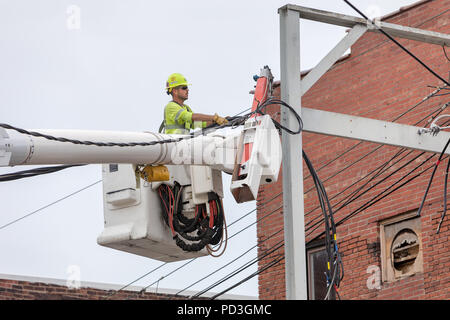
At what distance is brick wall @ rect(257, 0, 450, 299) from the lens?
20.5 meters

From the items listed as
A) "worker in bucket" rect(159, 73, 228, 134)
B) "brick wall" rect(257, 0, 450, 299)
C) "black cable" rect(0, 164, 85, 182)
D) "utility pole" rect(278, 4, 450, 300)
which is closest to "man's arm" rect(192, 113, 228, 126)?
"worker in bucket" rect(159, 73, 228, 134)

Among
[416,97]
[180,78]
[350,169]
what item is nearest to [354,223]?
[350,169]

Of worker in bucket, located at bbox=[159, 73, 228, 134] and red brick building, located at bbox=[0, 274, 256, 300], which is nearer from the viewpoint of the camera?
worker in bucket, located at bbox=[159, 73, 228, 134]

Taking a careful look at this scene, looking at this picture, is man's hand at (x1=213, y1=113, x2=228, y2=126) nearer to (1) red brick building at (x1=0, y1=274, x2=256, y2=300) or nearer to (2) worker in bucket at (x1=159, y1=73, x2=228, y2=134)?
(2) worker in bucket at (x1=159, y1=73, x2=228, y2=134)

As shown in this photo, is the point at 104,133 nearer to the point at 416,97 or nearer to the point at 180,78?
the point at 180,78

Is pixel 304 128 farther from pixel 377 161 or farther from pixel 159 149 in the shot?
pixel 377 161

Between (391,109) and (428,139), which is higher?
(391,109)

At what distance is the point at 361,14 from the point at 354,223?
28.1 ft

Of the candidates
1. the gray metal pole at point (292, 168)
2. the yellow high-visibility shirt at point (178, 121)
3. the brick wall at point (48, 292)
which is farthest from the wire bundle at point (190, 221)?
the brick wall at point (48, 292)

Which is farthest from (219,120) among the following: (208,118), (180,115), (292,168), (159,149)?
(292,168)

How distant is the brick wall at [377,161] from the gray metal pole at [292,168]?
7174 mm

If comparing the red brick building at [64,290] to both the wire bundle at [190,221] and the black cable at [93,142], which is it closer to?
the wire bundle at [190,221]

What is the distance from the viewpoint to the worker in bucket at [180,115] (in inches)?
574
